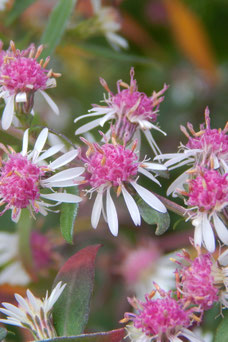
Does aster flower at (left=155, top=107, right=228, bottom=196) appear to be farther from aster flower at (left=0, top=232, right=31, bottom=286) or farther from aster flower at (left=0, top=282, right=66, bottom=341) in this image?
aster flower at (left=0, top=232, right=31, bottom=286)

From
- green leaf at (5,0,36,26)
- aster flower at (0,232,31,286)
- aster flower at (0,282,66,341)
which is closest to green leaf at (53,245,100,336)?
aster flower at (0,282,66,341)

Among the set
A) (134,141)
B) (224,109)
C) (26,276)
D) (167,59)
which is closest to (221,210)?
(134,141)

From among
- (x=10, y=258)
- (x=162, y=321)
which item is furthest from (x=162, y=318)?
(x=10, y=258)

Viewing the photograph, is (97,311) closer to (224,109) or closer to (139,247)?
(139,247)

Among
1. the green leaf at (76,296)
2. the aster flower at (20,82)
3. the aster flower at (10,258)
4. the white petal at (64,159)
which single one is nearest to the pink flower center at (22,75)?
the aster flower at (20,82)

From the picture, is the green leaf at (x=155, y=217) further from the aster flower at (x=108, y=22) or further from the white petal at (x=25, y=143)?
the aster flower at (x=108, y=22)

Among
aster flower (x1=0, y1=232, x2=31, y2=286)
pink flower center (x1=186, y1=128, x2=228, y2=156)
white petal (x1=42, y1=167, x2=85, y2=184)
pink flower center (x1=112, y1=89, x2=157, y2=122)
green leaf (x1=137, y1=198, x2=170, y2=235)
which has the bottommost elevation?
aster flower (x1=0, y1=232, x2=31, y2=286)
